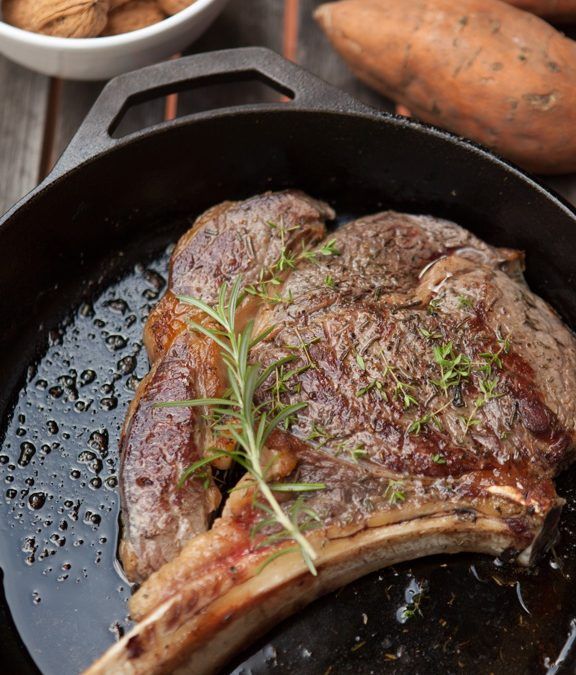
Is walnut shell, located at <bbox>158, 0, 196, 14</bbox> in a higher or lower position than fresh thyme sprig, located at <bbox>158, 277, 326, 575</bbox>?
higher

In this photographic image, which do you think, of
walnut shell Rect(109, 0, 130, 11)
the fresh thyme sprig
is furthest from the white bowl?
the fresh thyme sprig

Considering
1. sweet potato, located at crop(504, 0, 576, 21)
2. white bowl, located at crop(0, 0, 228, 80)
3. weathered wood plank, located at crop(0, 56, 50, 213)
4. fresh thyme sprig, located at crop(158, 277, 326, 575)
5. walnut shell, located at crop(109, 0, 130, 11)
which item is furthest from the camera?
weathered wood plank, located at crop(0, 56, 50, 213)

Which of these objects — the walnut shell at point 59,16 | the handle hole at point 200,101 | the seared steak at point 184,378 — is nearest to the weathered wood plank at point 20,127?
the handle hole at point 200,101

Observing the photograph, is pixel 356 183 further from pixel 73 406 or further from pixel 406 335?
pixel 73 406

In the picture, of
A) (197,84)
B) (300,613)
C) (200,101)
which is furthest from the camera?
(200,101)

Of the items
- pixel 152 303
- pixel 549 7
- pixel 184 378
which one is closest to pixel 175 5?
pixel 152 303

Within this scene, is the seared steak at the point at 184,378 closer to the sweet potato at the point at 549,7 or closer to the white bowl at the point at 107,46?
the white bowl at the point at 107,46

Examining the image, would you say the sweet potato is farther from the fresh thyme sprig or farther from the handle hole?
the fresh thyme sprig

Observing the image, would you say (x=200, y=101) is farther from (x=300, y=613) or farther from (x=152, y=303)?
(x=300, y=613)
